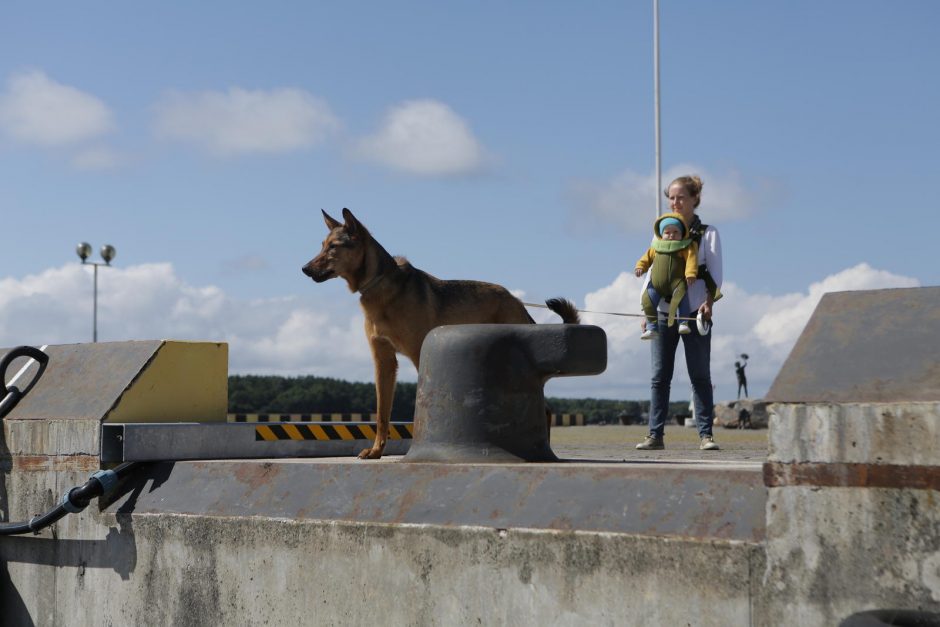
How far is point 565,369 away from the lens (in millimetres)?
6324

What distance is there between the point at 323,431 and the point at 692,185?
10.6 feet

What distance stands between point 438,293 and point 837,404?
13.3 feet

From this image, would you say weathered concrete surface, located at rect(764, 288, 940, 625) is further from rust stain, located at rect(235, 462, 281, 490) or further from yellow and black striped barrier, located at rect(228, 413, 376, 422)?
yellow and black striped barrier, located at rect(228, 413, 376, 422)

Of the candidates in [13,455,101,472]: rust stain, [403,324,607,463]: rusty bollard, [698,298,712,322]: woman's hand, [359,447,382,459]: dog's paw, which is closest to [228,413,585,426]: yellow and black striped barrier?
[698,298,712,322]: woman's hand

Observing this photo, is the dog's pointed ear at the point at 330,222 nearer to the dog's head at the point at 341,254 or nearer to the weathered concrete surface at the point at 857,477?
the dog's head at the point at 341,254

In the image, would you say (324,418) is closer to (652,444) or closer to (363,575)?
(652,444)

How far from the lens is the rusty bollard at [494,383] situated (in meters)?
6.24

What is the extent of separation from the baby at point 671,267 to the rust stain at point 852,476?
178 inches

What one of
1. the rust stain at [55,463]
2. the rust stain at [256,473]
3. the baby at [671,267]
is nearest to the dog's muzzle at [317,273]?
the rust stain at [256,473]

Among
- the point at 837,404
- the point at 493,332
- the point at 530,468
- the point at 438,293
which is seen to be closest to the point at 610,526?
the point at 530,468

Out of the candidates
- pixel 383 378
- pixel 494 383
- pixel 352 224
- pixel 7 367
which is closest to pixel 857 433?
pixel 494 383

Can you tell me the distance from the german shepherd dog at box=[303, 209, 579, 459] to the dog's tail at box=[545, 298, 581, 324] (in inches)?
20.1

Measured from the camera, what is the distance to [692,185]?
900 centimetres

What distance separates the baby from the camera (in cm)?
886
